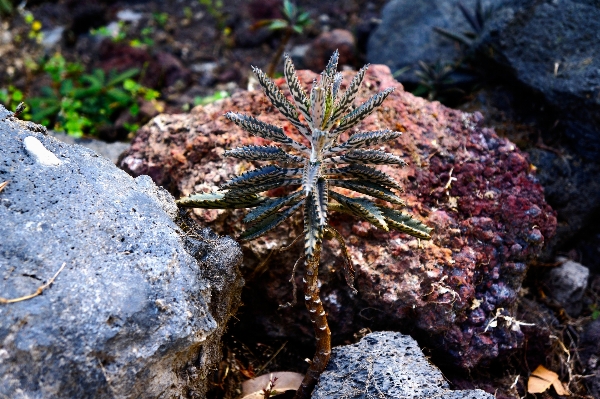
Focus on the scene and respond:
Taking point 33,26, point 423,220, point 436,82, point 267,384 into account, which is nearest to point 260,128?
point 423,220

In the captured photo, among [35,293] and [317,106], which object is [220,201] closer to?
[317,106]

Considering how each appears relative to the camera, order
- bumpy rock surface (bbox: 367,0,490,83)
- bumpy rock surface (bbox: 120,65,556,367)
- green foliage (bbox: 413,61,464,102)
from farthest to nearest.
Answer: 1. bumpy rock surface (bbox: 367,0,490,83)
2. green foliage (bbox: 413,61,464,102)
3. bumpy rock surface (bbox: 120,65,556,367)

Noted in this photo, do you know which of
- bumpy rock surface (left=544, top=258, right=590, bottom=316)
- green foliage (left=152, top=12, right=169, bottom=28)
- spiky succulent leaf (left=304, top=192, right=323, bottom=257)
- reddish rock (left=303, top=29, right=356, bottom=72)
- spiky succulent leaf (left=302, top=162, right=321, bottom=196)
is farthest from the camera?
green foliage (left=152, top=12, right=169, bottom=28)

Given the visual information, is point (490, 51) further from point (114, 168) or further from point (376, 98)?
point (114, 168)

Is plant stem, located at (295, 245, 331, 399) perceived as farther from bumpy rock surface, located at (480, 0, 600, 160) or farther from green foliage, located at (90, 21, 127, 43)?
green foliage, located at (90, 21, 127, 43)

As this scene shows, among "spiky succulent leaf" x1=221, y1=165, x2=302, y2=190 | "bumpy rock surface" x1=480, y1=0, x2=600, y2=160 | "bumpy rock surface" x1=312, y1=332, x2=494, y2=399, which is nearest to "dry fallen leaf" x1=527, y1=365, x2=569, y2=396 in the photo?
"bumpy rock surface" x1=312, y1=332, x2=494, y2=399

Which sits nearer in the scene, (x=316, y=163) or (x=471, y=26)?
(x=316, y=163)
